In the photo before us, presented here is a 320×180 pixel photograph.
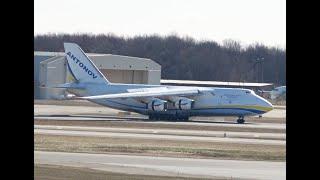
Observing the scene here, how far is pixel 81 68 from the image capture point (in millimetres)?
59656

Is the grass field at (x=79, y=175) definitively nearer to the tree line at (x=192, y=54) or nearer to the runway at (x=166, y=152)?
the runway at (x=166, y=152)

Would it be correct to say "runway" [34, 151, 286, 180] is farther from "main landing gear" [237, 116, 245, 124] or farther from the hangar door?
the hangar door

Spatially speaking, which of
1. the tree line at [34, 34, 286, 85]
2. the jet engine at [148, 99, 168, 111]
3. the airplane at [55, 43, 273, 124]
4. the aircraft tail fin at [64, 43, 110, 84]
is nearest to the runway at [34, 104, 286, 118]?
the aircraft tail fin at [64, 43, 110, 84]

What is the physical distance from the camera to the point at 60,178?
1747 cm

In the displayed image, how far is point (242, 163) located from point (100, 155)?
5059 millimetres

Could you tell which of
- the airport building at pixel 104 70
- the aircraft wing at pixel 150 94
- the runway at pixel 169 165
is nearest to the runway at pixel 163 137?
the runway at pixel 169 165

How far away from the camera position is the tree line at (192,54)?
154 m

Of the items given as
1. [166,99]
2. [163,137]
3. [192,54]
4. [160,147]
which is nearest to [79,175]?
[160,147]

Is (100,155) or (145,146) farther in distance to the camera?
(145,146)

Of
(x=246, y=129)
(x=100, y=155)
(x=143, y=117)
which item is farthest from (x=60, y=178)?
(x=143, y=117)
